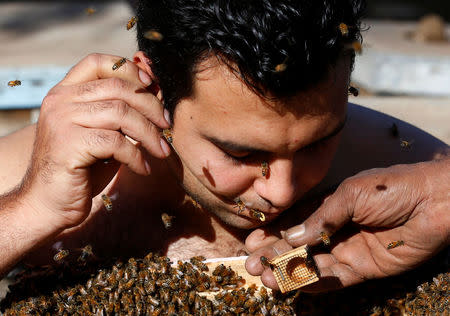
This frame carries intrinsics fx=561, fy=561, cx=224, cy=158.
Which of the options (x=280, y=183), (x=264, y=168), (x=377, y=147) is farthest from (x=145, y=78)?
(x=377, y=147)

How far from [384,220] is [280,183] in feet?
2.72

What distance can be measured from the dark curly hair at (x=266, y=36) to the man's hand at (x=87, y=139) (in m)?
0.40

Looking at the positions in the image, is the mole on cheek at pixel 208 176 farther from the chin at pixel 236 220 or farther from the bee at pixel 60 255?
the bee at pixel 60 255

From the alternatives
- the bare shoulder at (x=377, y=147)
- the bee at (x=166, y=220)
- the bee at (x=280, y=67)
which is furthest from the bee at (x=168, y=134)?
the bare shoulder at (x=377, y=147)

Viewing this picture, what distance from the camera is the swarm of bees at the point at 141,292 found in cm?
337

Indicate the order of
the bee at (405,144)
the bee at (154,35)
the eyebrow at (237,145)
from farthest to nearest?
the bee at (405,144) → the bee at (154,35) → the eyebrow at (237,145)

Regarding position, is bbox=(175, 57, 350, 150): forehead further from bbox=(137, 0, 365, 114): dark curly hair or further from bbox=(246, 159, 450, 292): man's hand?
bbox=(246, 159, 450, 292): man's hand

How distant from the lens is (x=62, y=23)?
12.2 metres

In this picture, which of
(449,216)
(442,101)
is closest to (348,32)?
(449,216)

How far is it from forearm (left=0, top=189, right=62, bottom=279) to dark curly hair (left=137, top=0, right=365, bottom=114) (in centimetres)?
127

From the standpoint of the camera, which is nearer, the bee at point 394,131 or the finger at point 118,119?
the finger at point 118,119

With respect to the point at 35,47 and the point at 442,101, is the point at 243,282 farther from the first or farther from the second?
the point at 35,47

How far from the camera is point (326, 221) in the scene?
138 inches

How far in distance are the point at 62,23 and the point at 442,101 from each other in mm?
8069
